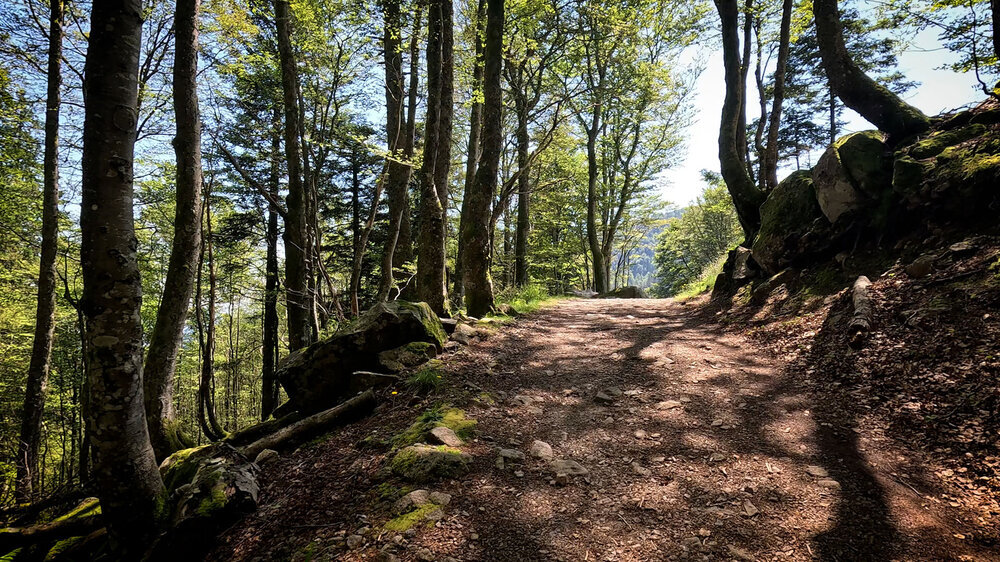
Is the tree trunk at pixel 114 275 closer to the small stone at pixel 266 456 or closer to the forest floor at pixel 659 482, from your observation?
the forest floor at pixel 659 482

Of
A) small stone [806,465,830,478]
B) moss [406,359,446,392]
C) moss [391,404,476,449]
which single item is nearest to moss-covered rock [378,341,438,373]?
moss [406,359,446,392]

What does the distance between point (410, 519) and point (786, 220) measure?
27.9 ft

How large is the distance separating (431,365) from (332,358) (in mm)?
1318

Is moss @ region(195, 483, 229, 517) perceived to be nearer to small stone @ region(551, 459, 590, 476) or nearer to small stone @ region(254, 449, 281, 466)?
small stone @ region(254, 449, 281, 466)

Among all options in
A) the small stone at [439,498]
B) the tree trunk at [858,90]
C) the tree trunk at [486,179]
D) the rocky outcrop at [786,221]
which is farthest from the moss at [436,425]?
the tree trunk at [858,90]

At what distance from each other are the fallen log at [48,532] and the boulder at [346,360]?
2.39 m

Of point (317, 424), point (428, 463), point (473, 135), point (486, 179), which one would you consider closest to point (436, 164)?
point (486, 179)

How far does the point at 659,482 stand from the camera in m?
2.96

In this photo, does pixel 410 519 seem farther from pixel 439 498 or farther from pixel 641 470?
pixel 641 470

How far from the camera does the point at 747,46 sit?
42.2 feet

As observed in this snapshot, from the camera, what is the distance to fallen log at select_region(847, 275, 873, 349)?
442cm

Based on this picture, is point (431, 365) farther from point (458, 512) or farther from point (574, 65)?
point (574, 65)

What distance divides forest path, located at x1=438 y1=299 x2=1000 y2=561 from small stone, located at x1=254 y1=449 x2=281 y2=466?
2.14m

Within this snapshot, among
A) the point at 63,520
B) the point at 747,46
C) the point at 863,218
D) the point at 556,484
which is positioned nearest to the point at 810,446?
the point at 556,484
